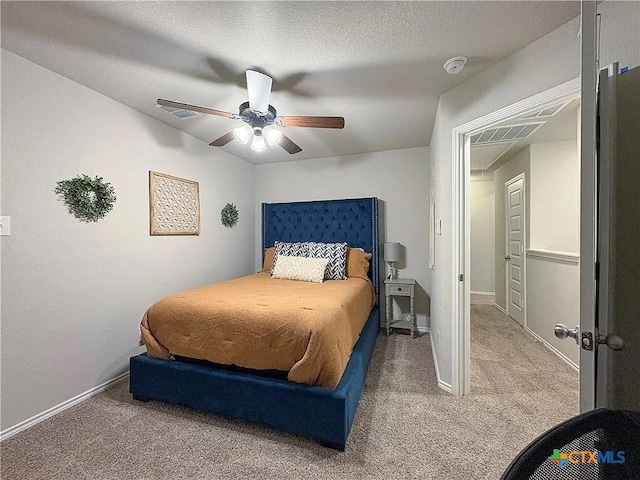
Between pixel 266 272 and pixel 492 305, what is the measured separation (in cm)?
415

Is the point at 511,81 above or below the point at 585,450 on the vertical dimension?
above

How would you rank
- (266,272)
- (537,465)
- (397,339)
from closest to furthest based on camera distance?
(537,465), (397,339), (266,272)

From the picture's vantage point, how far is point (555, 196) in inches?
128

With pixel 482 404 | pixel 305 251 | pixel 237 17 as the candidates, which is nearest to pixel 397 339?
pixel 482 404

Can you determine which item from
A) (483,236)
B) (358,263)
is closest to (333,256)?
(358,263)

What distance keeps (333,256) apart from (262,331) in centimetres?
178

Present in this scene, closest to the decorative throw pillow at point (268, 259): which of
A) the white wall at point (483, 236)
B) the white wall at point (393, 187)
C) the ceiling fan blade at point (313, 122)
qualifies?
the white wall at point (393, 187)

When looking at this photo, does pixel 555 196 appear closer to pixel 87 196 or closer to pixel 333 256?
pixel 333 256

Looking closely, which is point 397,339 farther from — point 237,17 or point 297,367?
point 237,17

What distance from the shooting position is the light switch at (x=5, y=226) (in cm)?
169

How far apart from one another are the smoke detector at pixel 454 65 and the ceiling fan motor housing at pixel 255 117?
1.29 metres

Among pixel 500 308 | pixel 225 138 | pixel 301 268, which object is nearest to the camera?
pixel 225 138

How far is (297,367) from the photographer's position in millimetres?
1638

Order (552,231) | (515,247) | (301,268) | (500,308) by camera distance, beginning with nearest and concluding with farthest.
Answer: (301,268)
(552,231)
(515,247)
(500,308)
